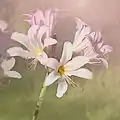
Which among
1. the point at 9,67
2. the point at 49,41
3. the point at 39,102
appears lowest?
the point at 39,102

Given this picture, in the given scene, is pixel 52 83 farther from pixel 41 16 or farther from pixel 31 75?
pixel 41 16

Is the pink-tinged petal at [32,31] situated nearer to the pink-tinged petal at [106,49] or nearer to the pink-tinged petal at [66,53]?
the pink-tinged petal at [66,53]

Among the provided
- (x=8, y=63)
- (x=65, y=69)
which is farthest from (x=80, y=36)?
(x=8, y=63)

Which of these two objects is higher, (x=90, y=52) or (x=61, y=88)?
(x=90, y=52)

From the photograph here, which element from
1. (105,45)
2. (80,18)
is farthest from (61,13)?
(105,45)

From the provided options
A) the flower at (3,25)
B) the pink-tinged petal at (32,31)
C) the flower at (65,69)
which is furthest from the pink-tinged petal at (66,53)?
the flower at (3,25)

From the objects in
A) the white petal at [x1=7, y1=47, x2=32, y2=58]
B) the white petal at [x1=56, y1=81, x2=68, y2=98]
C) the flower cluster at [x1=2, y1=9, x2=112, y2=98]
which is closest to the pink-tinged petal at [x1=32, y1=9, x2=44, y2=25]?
the flower cluster at [x1=2, y1=9, x2=112, y2=98]

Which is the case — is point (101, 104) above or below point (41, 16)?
below

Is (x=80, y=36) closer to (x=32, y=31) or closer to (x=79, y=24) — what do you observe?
(x=79, y=24)
